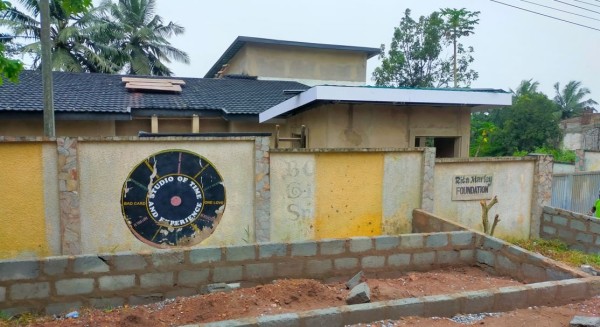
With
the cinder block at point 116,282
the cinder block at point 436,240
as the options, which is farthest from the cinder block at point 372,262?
the cinder block at point 116,282

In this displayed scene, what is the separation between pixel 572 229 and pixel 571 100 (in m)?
43.7

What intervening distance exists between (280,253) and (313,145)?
Result: 492 cm

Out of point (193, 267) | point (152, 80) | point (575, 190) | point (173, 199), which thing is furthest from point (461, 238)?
point (152, 80)

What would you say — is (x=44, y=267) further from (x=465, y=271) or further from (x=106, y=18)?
(x=106, y=18)

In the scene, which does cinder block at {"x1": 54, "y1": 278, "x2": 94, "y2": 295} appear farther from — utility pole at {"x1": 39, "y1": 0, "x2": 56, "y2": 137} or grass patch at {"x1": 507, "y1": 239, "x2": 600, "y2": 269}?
grass patch at {"x1": 507, "y1": 239, "x2": 600, "y2": 269}

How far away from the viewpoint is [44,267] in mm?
4578

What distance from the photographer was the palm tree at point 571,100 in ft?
Answer: 142

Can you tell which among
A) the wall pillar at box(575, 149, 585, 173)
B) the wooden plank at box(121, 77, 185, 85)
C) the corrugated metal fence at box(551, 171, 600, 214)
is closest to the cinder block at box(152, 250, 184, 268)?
the wooden plank at box(121, 77, 185, 85)

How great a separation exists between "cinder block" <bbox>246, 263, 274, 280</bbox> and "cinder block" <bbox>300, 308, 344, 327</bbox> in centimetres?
179

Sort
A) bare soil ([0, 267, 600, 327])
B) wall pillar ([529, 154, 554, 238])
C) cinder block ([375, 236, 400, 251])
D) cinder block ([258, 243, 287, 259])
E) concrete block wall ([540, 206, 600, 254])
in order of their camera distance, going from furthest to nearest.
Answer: wall pillar ([529, 154, 554, 238]) < concrete block wall ([540, 206, 600, 254]) < cinder block ([375, 236, 400, 251]) < cinder block ([258, 243, 287, 259]) < bare soil ([0, 267, 600, 327])

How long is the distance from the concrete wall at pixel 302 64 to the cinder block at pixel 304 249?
47.5ft

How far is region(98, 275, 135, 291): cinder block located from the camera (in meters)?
4.80

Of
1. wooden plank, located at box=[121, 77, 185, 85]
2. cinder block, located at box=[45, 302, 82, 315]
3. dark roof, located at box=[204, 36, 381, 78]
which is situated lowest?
cinder block, located at box=[45, 302, 82, 315]

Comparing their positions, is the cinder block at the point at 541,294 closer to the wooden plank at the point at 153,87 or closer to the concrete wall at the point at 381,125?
the concrete wall at the point at 381,125
